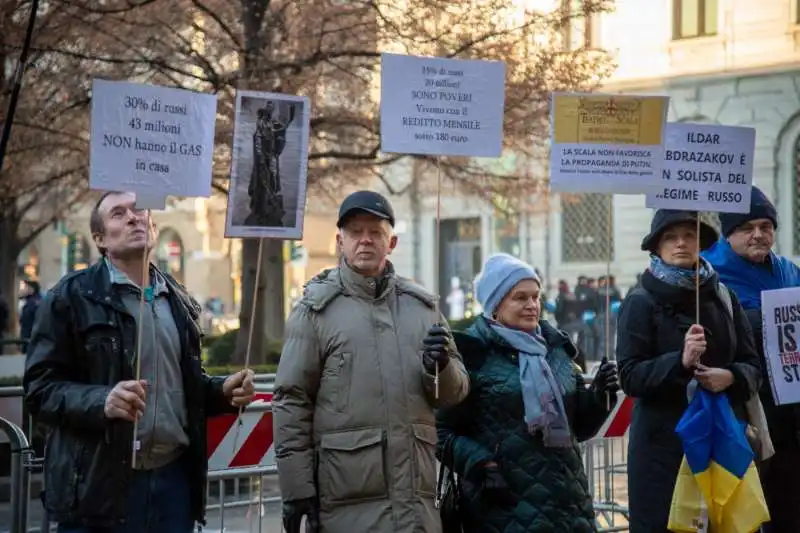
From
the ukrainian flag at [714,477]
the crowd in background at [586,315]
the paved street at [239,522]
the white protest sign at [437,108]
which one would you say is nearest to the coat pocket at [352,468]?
the white protest sign at [437,108]

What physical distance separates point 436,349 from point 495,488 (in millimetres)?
630

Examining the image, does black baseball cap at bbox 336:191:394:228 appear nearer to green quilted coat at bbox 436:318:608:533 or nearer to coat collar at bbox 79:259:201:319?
green quilted coat at bbox 436:318:608:533

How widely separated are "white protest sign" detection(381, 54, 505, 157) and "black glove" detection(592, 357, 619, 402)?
1007 mm

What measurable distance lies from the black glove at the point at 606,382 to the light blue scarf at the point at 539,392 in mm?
146

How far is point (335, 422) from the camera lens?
16.4ft

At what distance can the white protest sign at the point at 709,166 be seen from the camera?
6.15 metres

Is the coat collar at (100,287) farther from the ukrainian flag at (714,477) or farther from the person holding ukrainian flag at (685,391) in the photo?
the ukrainian flag at (714,477)

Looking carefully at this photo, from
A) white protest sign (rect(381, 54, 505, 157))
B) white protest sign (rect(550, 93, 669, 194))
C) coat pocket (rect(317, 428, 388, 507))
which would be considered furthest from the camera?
white protest sign (rect(550, 93, 669, 194))

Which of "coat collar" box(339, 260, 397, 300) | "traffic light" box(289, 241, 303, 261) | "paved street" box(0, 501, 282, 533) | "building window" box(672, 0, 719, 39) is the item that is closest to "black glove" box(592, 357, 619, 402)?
"coat collar" box(339, 260, 397, 300)

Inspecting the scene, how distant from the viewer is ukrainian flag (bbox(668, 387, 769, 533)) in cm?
571

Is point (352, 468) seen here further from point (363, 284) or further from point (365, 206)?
point (365, 206)

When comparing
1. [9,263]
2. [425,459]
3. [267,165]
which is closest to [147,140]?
[267,165]

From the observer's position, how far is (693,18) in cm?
3647

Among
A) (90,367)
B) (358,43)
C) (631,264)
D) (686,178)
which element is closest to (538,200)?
(358,43)
